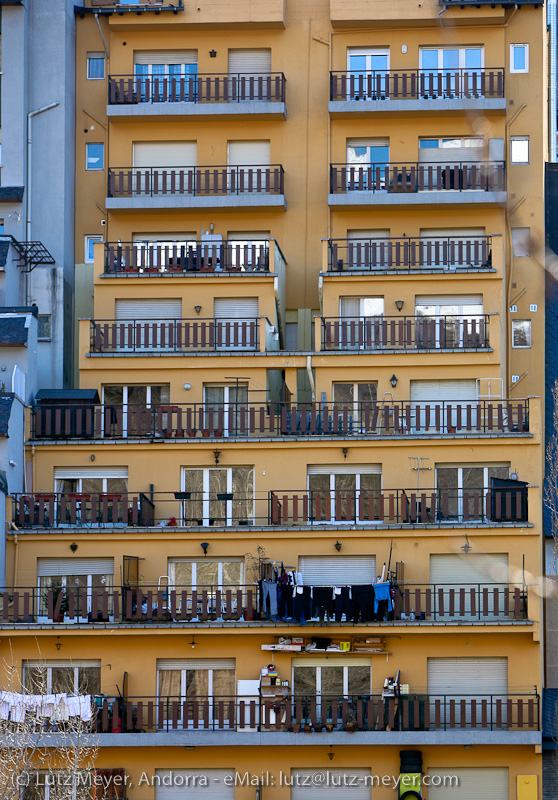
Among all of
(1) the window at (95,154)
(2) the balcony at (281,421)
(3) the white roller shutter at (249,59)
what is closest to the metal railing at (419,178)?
(3) the white roller shutter at (249,59)

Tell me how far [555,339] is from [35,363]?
53.5 ft

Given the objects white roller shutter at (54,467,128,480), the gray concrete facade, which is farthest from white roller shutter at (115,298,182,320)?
white roller shutter at (54,467,128,480)

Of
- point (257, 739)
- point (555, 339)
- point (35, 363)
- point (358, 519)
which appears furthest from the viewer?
point (555, 339)

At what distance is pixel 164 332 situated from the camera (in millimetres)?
49750

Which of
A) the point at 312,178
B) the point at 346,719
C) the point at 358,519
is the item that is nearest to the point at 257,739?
the point at 346,719

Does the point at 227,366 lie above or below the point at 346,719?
above

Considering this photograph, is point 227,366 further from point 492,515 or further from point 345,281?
point 492,515

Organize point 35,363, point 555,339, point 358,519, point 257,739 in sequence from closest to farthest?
point 257,739 < point 358,519 < point 35,363 < point 555,339

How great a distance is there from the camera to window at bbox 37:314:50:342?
52.0 metres

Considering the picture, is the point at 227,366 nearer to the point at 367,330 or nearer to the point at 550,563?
the point at 367,330

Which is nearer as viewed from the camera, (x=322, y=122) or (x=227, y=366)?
(x=227, y=366)

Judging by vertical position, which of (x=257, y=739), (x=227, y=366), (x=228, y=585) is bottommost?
(x=257, y=739)

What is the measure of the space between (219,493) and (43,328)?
9.42 m

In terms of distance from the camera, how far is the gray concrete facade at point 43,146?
52500mm
